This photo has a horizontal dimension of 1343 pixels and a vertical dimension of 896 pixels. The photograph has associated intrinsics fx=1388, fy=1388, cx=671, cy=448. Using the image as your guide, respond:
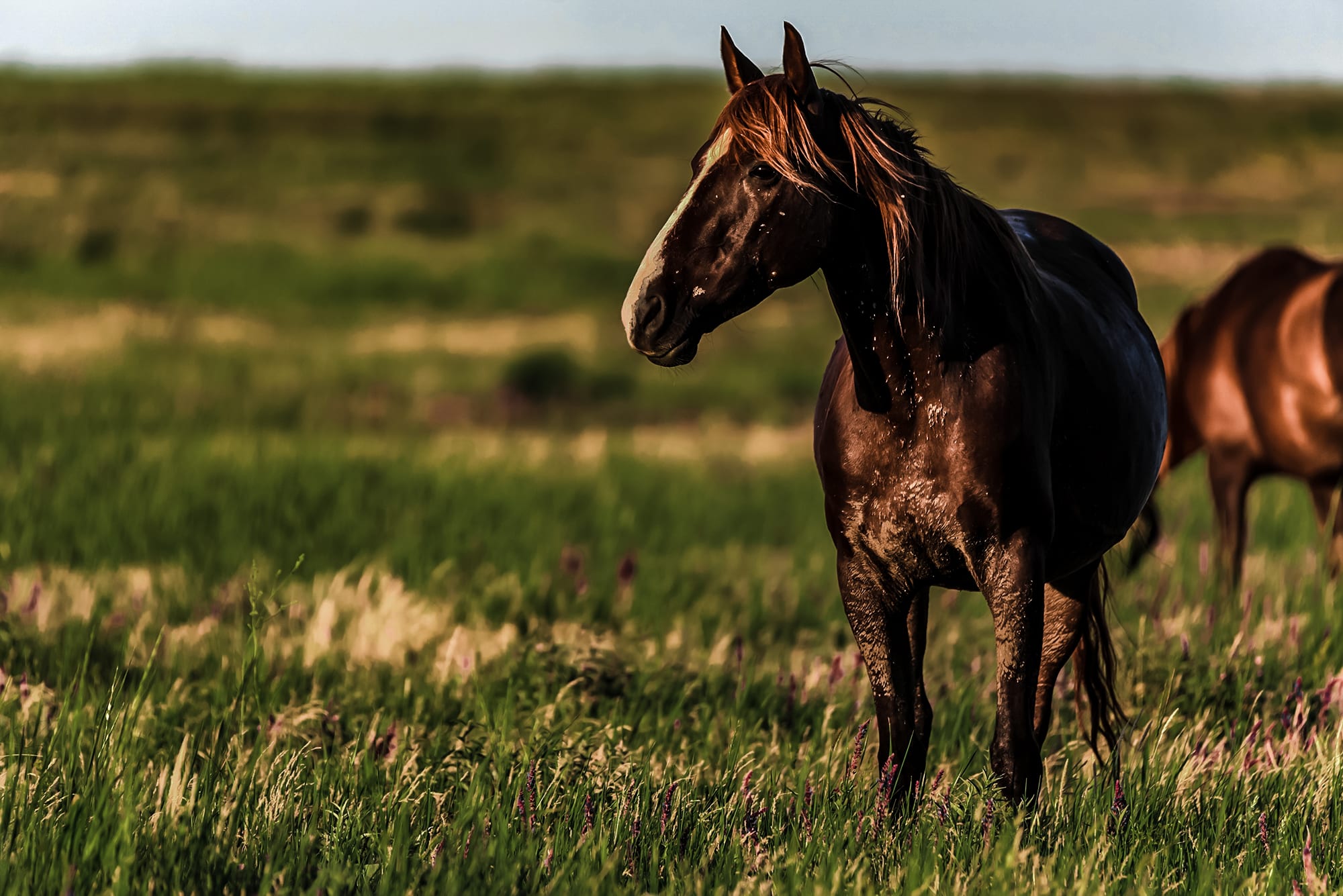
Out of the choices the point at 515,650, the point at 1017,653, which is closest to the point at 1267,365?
the point at 515,650

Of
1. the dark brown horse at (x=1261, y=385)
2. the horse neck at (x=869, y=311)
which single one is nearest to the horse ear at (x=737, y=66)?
the horse neck at (x=869, y=311)

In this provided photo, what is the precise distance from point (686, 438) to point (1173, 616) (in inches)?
352

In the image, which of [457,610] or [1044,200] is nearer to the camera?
[457,610]

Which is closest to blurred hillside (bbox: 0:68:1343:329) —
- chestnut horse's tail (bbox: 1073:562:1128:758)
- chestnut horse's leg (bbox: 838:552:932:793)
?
chestnut horse's tail (bbox: 1073:562:1128:758)

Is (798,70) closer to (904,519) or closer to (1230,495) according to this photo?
(904,519)

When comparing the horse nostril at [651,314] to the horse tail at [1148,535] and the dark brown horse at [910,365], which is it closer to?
the dark brown horse at [910,365]

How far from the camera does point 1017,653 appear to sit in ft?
11.0

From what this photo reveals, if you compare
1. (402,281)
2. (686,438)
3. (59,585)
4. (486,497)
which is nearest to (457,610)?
(59,585)

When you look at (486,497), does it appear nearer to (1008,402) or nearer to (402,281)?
(1008,402)

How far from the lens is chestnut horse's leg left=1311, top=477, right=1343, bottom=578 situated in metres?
7.26

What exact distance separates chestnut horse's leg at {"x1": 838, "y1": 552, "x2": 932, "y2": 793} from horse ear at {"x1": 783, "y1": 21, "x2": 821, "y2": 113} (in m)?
1.13

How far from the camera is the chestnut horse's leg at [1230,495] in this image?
302 inches

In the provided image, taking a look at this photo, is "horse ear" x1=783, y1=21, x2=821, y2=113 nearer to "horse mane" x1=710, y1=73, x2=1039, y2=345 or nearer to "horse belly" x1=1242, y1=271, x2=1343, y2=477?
"horse mane" x1=710, y1=73, x2=1039, y2=345

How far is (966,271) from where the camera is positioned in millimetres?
3342
